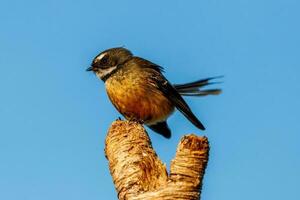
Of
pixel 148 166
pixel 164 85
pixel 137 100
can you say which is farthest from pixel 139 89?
pixel 148 166

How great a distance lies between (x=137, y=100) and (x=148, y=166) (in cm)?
529

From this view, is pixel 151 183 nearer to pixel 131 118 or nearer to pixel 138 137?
pixel 138 137

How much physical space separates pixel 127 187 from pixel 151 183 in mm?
230

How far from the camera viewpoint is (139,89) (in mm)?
11578

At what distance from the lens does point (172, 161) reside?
5918mm

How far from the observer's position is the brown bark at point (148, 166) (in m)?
5.77

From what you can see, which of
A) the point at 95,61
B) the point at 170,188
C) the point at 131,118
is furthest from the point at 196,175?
the point at 95,61

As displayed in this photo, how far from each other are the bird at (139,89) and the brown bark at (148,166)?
4.52 metres

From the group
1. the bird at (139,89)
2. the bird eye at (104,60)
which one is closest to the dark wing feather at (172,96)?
the bird at (139,89)

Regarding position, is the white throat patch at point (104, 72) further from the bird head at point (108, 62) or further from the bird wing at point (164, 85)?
the bird wing at point (164, 85)

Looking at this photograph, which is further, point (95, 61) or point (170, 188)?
point (95, 61)

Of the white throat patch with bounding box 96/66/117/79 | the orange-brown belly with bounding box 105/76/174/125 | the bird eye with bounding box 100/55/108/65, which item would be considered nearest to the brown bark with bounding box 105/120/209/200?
the orange-brown belly with bounding box 105/76/174/125

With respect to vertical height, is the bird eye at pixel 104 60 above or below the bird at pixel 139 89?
above

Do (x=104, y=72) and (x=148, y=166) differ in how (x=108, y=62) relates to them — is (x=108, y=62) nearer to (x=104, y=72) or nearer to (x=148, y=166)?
(x=104, y=72)
